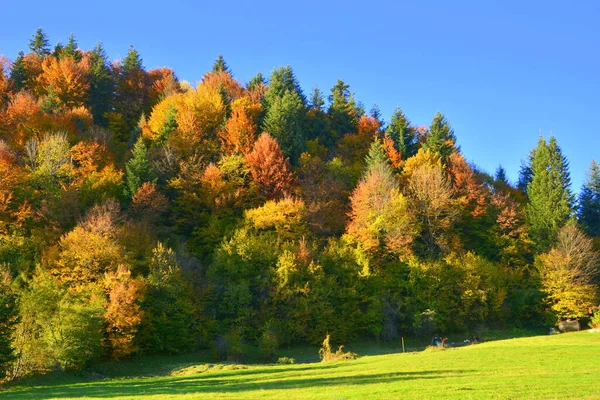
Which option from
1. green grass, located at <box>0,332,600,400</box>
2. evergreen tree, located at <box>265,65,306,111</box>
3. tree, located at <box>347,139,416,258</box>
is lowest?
green grass, located at <box>0,332,600,400</box>

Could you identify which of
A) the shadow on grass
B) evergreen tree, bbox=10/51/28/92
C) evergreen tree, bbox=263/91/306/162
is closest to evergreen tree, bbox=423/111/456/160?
evergreen tree, bbox=263/91/306/162

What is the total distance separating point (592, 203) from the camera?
77.1 metres

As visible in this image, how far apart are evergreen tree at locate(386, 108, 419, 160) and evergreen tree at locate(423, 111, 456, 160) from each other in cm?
234

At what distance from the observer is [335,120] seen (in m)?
78.8

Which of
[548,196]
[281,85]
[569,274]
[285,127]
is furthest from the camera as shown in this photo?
[281,85]

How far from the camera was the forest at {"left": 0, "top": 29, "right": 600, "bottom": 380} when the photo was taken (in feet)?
137

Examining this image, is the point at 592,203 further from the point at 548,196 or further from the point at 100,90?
the point at 100,90

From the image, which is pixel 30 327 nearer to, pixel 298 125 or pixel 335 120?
pixel 298 125

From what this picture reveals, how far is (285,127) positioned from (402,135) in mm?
16513

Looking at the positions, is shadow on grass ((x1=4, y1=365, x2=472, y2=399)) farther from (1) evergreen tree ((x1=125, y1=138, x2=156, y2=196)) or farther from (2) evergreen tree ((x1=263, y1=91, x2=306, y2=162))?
(2) evergreen tree ((x1=263, y1=91, x2=306, y2=162))

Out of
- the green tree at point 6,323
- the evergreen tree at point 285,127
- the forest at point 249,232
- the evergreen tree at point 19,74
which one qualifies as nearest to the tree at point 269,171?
the forest at point 249,232

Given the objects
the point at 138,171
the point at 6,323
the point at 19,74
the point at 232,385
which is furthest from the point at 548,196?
the point at 19,74

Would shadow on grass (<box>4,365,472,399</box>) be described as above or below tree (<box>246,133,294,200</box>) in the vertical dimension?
below

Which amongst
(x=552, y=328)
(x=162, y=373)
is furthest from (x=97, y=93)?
(x=552, y=328)
